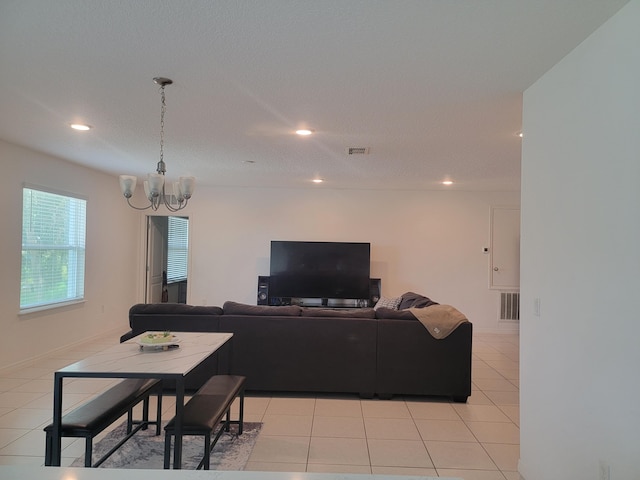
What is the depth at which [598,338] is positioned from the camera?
1.83 metres

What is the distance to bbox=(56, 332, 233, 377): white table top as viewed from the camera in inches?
82.5

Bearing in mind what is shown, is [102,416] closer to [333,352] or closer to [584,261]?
[333,352]

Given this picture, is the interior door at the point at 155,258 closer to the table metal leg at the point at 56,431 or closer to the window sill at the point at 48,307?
the window sill at the point at 48,307

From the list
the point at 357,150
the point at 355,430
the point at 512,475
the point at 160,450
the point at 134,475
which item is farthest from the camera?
the point at 357,150

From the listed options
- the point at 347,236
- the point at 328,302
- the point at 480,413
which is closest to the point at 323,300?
the point at 328,302

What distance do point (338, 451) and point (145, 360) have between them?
1.50 meters

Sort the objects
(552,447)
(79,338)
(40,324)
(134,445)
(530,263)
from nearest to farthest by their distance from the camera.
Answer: (552,447) → (530,263) → (134,445) → (40,324) → (79,338)

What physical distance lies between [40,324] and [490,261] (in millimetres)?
6795

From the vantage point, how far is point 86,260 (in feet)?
18.7

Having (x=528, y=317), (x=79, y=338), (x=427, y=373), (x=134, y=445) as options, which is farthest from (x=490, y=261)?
(x=79, y=338)

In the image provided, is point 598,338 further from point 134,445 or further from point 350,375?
point 134,445

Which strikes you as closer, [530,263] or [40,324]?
[530,263]

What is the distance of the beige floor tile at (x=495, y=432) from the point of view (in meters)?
3.07

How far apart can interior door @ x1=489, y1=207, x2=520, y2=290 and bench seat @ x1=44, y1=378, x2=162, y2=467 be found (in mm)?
5899
